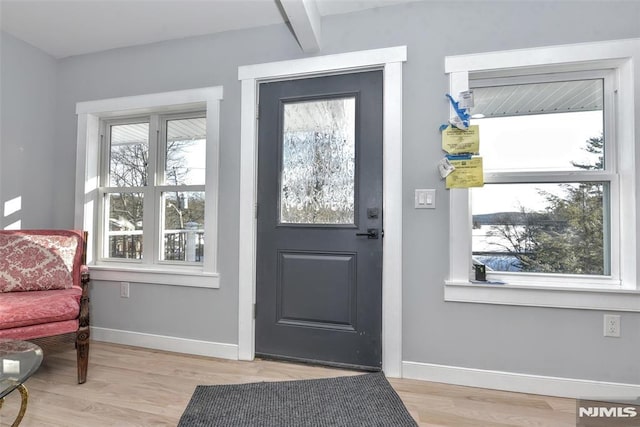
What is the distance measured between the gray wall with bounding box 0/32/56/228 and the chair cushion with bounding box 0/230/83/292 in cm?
54

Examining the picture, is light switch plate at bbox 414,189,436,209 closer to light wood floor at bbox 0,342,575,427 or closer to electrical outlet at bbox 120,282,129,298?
light wood floor at bbox 0,342,575,427

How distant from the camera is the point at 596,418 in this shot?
5.51ft

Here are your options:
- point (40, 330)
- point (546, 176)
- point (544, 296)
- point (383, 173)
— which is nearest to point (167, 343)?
point (40, 330)

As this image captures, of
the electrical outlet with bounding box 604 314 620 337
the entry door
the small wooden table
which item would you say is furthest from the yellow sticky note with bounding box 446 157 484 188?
the small wooden table

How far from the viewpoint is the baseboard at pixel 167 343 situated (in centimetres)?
236

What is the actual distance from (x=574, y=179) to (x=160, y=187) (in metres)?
3.02

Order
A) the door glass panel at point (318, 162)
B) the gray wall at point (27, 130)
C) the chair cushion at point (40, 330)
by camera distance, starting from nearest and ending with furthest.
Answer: the chair cushion at point (40, 330)
the door glass panel at point (318, 162)
the gray wall at point (27, 130)

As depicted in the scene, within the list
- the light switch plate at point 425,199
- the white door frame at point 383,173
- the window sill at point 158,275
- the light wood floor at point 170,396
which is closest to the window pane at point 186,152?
the white door frame at point 383,173

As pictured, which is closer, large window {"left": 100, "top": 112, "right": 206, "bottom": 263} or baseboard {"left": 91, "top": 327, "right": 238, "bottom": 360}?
baseboard {"left": 91, "top": 327, "right": 238, "bottom": 360}

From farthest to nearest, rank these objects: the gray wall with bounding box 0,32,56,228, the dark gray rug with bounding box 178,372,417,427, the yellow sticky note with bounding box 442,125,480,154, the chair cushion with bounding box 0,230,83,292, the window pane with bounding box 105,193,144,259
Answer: the window pane with bounding box 105,193,144,259 → the gray wall with bounding box 0,32,56,228 → the chair cushion with bounding box 0,230,83,292 → the yellow sticky note with bounding box 442,125,480,154 → the dark gray rug with bounding box 178,372,417,427

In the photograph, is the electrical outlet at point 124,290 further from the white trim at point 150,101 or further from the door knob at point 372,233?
the door knob at point 372,233

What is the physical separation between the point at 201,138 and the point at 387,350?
7.13 ft

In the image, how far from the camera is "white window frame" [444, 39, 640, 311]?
183cm

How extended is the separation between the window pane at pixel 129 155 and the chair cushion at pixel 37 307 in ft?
3.61
